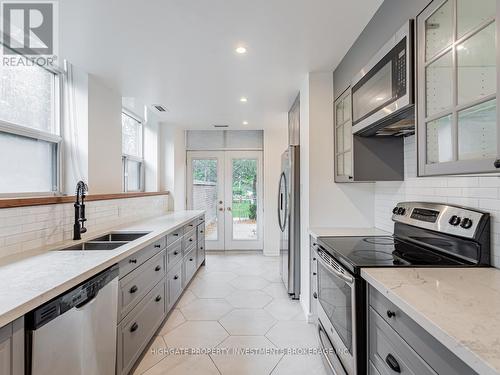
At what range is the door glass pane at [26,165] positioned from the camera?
2154 mm

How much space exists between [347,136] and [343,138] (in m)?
0.12

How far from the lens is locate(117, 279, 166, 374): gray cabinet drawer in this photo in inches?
69.7

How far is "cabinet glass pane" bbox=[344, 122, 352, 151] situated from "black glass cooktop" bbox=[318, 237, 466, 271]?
0.78m

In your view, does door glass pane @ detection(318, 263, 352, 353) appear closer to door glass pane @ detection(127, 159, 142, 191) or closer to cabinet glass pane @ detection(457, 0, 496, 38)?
cabinet glass pane @ detection(457, 0, 496, 38)

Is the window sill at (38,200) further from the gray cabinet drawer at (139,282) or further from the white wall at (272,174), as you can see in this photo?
the white wall at (272,174)

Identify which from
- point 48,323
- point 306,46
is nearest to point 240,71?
point 306,46

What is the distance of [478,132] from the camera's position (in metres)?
1.01

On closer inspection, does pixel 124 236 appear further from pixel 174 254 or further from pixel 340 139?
pixel 340 139

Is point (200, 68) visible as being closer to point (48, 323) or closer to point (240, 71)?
point (240, 71)

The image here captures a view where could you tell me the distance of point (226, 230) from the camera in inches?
225

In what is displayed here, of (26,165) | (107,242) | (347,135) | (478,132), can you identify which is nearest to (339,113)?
(347,135)

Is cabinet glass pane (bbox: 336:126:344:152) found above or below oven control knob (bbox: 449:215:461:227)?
above

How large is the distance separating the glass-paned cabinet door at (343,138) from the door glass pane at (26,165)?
2719mm

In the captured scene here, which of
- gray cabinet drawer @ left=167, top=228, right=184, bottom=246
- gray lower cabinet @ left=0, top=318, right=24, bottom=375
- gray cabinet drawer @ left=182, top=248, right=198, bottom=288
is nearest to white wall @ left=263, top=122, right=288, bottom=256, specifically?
gray cabinet drawer @ left=182, top=248, right=198, bottom=288
